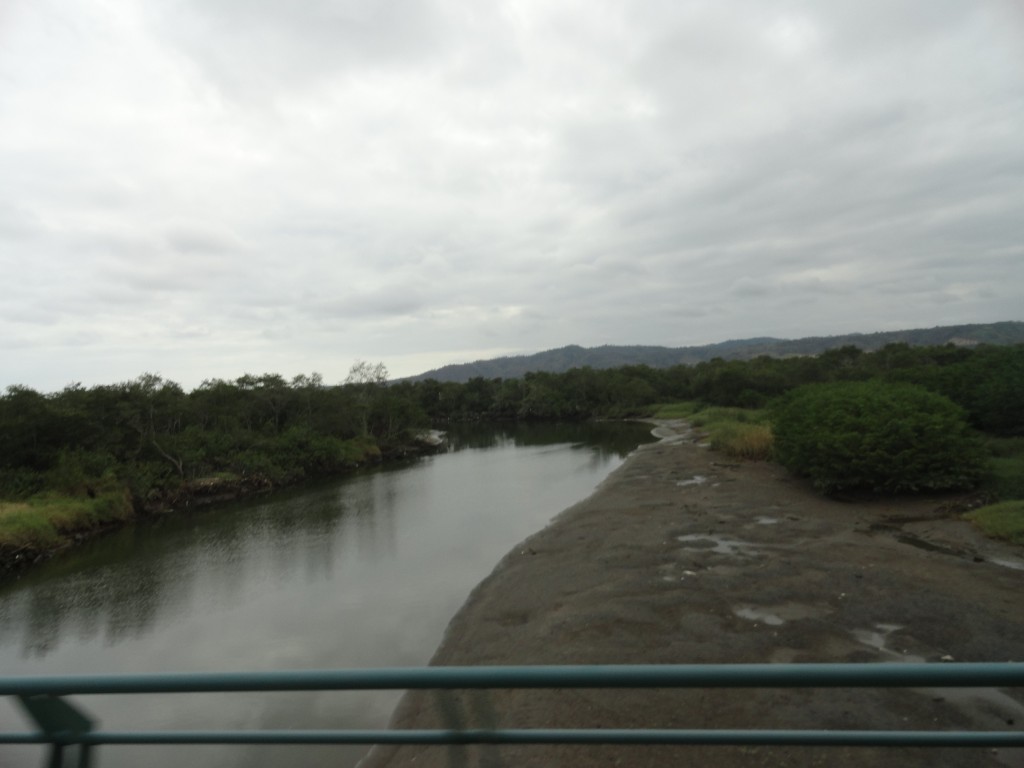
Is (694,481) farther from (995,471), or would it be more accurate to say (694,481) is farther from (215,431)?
(215,431)

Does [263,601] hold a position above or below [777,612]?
below

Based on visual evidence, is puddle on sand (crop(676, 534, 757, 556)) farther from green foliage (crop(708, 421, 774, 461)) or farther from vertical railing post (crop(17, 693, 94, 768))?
green foliage (crop(708, 421, 774, 461))

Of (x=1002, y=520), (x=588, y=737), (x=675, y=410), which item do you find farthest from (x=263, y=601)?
(x=675, y=410)

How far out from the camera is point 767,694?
21.8 ft

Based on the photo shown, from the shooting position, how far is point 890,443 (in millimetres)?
15164

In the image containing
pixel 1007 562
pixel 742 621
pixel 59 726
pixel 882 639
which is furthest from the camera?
pixel 1007 562

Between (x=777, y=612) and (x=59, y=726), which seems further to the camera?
(x=777, y=612)

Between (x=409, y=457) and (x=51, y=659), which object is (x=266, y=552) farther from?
(x=409, y=457)

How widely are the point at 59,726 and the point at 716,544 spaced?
12728mm

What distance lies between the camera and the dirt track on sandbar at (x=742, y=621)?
5816mm

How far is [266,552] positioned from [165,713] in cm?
999

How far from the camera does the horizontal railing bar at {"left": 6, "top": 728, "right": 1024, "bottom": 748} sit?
1666 mm

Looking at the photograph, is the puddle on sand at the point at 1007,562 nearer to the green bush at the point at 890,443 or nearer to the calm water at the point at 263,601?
the green bush at the point at 890,443

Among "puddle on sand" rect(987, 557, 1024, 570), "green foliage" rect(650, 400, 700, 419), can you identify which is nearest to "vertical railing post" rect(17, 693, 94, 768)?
"puddle on sand" rect(987, 557, 1024, 570)
